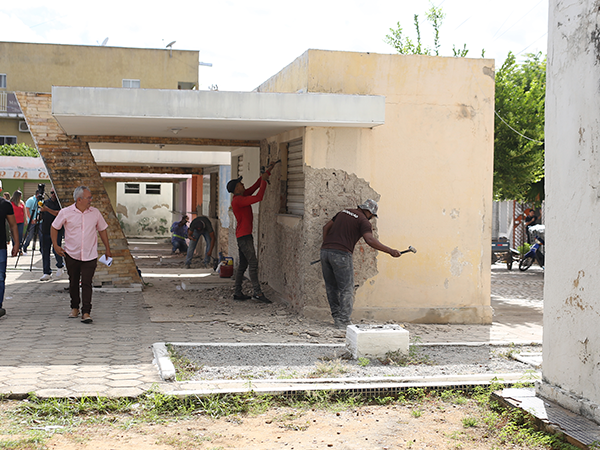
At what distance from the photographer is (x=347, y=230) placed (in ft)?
27.3

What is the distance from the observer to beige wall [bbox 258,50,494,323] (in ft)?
29.2

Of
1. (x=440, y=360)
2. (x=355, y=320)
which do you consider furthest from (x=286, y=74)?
(x=440, y=360)

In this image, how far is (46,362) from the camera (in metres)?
6.14

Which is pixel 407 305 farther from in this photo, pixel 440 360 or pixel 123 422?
pixel 123 422


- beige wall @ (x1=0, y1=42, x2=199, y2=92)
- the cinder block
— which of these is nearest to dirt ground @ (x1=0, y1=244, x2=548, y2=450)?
the cinder block

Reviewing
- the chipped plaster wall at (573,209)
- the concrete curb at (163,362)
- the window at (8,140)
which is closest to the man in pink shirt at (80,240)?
the concrete curb at (163,362)

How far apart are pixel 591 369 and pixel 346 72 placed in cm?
546

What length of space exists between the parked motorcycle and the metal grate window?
32.0ft

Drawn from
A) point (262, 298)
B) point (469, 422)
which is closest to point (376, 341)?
point (469, 422)

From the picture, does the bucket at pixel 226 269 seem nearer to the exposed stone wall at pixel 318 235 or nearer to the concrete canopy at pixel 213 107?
the exposed stone wall at pixel 318 235

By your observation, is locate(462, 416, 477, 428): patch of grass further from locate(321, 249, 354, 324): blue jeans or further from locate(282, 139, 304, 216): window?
locate(282, 139, 304, 216): window

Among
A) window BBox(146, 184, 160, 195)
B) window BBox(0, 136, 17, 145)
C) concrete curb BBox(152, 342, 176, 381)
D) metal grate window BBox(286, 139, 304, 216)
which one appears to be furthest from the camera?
window BBox(0, 136, 17, 145)

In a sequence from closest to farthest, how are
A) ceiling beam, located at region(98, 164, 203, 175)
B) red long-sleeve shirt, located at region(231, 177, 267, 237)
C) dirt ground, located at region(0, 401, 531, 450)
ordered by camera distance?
dirt ground, located at region(0, 401, 531, 450) → red long-sleeve shirt, located at region(231, 177, 267, 237) → ceiling beam, located at region(98, 164, 203, 175)

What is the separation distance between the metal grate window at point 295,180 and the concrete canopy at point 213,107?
43.6 inches
